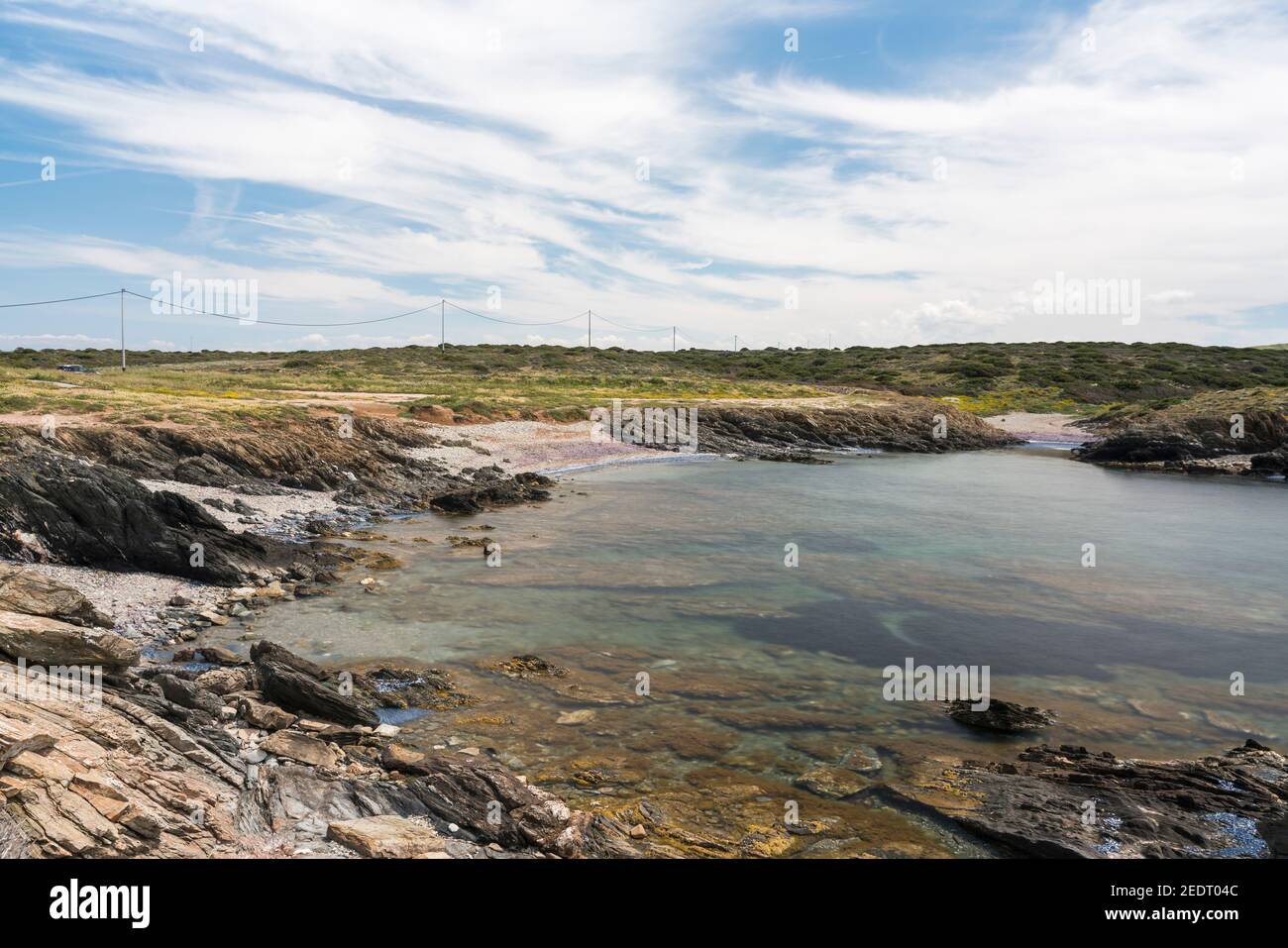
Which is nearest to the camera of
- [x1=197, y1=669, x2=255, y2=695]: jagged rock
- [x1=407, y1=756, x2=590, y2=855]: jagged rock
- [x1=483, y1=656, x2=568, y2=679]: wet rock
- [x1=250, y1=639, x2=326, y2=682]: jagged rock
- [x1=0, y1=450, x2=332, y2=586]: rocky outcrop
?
[x1=407, y1=756, x2=590, y2=855]: jagged rock

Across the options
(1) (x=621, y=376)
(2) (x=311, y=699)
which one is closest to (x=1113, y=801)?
(2) (x=311, y=699)

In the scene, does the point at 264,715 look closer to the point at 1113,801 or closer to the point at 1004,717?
the point at 1113,801

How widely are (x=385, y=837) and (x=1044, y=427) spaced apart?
91345mm

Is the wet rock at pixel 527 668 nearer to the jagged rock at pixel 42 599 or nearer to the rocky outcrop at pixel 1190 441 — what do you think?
the jagged rock at pixel 42 599

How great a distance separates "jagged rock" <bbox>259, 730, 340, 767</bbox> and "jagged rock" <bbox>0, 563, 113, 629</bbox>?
473 centimetres

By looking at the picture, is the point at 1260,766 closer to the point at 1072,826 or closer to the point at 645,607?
the point at 1072,826

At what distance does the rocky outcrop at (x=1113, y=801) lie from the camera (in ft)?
33.4

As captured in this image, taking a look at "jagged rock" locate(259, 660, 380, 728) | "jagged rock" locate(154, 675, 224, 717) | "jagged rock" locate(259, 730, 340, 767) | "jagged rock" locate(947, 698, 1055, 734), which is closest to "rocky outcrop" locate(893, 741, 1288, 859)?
"jagged rock" locate(947, 698, 1055, 734)

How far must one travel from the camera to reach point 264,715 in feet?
40.1

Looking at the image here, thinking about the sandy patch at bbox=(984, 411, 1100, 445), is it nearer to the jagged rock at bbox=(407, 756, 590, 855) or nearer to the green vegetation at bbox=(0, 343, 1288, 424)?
the green vegetation at bbox=(0, 343, 1288, 424)

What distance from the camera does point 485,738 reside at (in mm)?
13102

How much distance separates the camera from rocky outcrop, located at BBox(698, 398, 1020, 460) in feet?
225
